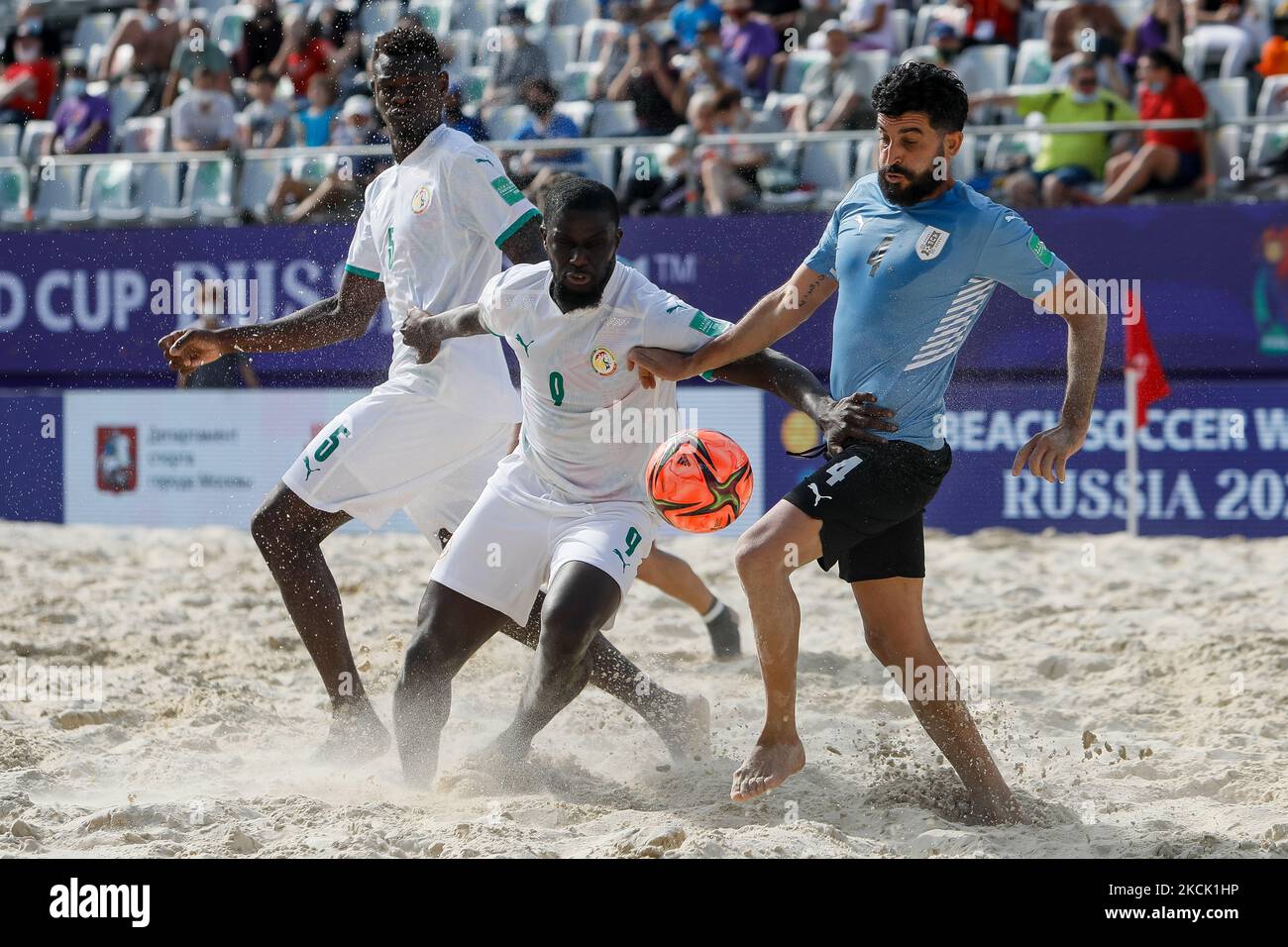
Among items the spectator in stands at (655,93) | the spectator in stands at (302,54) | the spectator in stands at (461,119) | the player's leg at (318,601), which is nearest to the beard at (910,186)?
the player's leg at (318,601)

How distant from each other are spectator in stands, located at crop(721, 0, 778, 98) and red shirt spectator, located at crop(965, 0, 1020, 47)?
4.73ft

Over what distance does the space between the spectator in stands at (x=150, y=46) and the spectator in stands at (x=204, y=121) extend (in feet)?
3.43

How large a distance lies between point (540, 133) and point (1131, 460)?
451 cm

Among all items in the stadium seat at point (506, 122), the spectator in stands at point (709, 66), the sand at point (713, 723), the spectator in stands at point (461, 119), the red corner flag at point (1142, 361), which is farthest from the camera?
the stadium seat at point (506, 122)

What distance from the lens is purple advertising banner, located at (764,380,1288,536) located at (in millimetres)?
9070

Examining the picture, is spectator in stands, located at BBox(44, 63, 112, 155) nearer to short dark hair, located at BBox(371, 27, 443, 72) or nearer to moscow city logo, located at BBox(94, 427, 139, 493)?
moscow city logo, located at BBox(94, 427, 139, 493)

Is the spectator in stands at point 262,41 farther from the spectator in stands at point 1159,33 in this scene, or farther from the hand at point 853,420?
the hand at point 853,420

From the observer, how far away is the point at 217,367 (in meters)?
10.6

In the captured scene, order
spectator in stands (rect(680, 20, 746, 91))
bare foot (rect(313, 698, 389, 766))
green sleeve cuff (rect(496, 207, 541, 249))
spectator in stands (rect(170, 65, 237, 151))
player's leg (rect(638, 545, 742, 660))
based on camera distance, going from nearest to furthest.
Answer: green sleeve cuff (rect(496, 207, 541, 249)), bare foot (rect(313, 698, 389, 766)), player's leg (rect(638, 545, 742, 660)), spectator in stands (rect(680, 20, 746, 91)), spectator in stands (rect(170, 65, 237, 151))

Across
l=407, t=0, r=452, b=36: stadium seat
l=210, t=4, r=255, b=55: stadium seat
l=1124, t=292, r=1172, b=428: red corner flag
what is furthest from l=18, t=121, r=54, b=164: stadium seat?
l=1124, t=292, r=1172, b=428: red corner flag

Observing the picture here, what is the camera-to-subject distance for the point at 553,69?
11.6 metres

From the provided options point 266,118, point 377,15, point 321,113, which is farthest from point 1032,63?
point 266,118

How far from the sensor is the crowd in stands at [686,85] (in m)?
9.55
